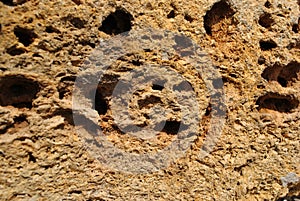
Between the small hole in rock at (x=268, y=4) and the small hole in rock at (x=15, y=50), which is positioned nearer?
the small hole in rock at (x=15, y=50)

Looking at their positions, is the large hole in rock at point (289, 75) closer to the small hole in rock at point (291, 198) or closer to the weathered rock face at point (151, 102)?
the weathered rock face at point (151, 102)

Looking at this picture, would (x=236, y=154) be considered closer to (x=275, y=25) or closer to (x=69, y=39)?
(x=275, y=25)

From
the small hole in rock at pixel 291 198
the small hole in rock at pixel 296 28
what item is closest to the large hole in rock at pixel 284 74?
the small hole in rock at pixel 296 28

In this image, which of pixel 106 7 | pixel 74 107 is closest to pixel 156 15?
pixel 106 7

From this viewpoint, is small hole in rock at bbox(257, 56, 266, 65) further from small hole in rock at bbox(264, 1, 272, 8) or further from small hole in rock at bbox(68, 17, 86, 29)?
small hole in rock at bbox(68, 17, 86, 29)

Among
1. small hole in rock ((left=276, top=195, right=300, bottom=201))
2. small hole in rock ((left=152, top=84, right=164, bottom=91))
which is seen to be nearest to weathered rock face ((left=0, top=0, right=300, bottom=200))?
small hole in rock ((left=152, top=84, right=164, bottom=91))
